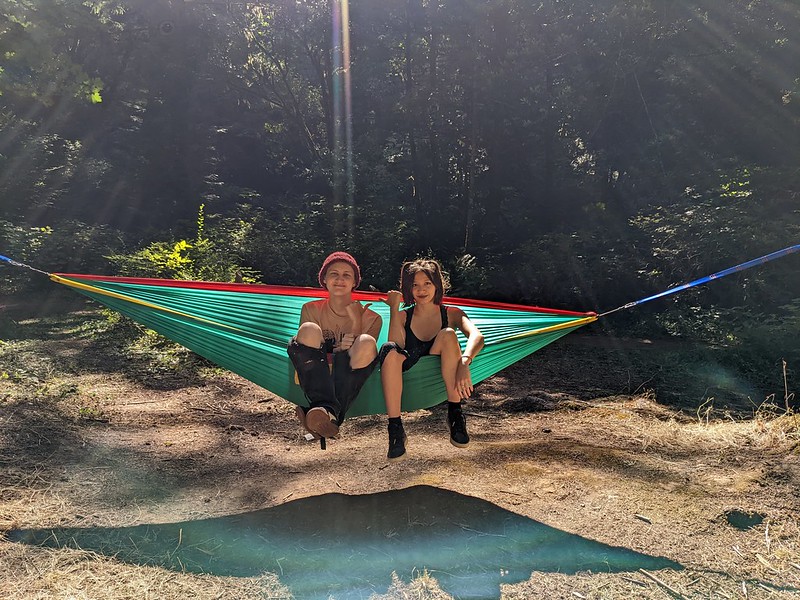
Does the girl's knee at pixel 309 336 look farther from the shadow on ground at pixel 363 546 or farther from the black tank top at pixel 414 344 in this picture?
the shadow on ground at pixel 363 546

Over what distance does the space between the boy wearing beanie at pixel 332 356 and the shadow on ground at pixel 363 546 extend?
0.34 metres

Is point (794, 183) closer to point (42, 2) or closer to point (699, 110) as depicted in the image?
point (699, 110)

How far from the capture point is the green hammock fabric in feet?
7.59

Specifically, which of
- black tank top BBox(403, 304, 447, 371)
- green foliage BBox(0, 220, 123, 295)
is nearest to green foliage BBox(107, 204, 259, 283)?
black tank top BBox(403, 304, 447, 371)

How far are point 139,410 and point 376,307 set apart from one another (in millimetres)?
1637

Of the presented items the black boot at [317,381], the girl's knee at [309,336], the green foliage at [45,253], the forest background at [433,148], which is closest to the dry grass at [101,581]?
the black boot at [317,381]

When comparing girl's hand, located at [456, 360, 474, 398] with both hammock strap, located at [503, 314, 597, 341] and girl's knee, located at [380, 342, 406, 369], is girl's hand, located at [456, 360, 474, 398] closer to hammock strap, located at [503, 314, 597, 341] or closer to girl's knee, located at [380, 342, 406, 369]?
girl's knee, located at [380, 342, 406, 369]

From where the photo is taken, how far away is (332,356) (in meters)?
2.20

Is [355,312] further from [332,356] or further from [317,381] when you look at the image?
[317,381]

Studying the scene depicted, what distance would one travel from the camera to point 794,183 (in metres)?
6.96

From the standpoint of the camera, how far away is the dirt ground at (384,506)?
5.40ft

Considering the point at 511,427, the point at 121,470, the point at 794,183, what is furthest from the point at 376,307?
the point at 794,183

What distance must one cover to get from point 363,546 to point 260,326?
109 centimetres

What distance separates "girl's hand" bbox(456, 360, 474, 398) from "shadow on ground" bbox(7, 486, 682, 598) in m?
0.41
